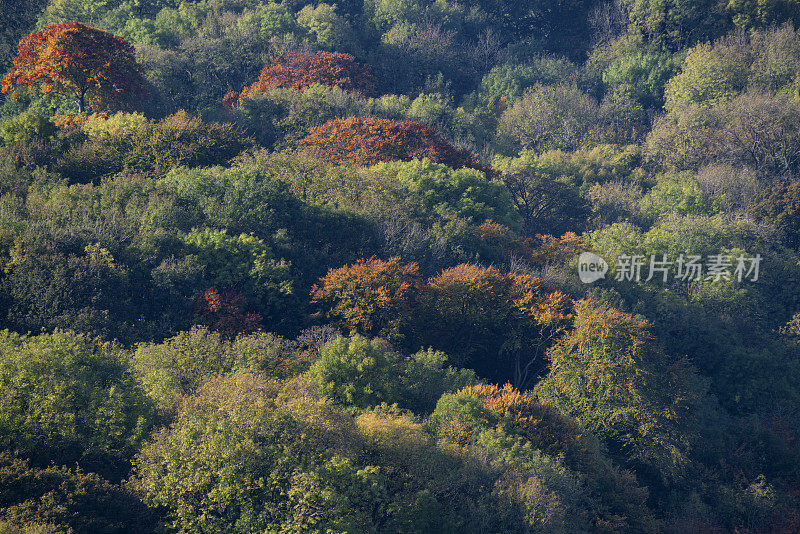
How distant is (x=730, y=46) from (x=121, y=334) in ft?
258

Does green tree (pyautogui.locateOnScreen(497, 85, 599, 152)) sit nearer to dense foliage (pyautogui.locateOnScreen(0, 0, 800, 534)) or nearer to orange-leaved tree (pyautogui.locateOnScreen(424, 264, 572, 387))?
dense foliage (pyautogui.locateOnScreen(0, 0, 800, 534))

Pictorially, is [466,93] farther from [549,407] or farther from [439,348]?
[549,407]

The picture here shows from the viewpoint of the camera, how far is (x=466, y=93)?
101875 mm

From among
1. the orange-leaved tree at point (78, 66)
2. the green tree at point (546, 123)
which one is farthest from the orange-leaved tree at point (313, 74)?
the green tree at point (546, 123)

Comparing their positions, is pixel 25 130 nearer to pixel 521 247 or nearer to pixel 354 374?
pixel 354 374

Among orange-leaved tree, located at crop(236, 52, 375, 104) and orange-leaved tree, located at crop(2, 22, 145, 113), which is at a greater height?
orange-leaved tree, located at crop(2, 22, 145, 113)

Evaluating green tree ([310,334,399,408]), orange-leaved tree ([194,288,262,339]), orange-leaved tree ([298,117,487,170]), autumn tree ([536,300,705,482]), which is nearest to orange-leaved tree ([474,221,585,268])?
orange-leaved tree ([298,117,487,170])

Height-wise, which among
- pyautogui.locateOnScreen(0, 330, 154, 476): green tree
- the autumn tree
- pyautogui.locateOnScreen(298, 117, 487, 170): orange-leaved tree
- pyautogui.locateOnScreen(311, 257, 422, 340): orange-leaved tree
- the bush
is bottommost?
the autumn tree

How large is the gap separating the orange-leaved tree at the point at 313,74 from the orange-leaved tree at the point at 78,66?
527 inches

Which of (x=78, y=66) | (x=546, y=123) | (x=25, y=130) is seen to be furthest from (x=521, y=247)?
(x=546, y=123)

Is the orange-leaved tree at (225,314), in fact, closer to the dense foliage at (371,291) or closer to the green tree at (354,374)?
the dense foliage at (371,291)

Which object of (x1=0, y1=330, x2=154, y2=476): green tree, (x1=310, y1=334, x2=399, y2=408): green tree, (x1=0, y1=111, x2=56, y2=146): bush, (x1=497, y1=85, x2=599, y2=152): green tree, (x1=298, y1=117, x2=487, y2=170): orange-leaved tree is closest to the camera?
(x1=0, y1=330, x2=154, y2=476): green tree

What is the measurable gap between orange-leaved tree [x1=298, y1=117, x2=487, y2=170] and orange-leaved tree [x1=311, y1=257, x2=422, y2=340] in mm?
19050

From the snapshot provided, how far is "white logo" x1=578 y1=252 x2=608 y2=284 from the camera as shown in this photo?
2293 inches
